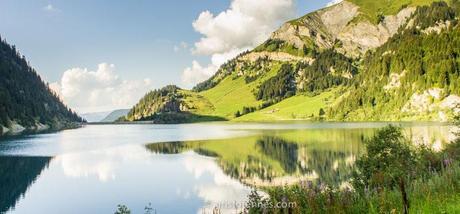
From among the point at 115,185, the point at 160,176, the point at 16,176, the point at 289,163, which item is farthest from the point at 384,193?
the point at 16,176

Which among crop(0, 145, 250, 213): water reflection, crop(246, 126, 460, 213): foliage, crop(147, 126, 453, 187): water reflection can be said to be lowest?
crop(0, 145, 250, 213): water reflection

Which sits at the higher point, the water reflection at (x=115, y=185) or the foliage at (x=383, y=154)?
the foliage at (x=383, y=154)

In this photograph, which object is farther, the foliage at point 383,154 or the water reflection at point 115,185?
the water reflection at point 115,185

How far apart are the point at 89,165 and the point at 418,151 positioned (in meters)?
56.4

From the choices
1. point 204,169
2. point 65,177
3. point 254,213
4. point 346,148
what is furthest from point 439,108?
point 254,213

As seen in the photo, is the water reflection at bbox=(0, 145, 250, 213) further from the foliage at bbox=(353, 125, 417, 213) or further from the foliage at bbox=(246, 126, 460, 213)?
the foliage at bbox=(246, 126, 460, 213)

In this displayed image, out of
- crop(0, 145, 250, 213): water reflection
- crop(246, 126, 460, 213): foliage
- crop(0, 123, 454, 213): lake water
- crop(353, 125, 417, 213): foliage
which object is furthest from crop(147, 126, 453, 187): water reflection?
crop(246, 126, 460, 213): foliage

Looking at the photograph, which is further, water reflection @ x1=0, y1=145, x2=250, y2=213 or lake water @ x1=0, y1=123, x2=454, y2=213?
lake water @ x1=0, y1=123, x2=454, y2=213

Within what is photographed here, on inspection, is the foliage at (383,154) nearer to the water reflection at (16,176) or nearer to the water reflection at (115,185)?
the water reflection at (115,185)

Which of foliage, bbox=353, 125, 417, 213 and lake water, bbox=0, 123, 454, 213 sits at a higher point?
foliage, bbox=353, 125, 417, 213

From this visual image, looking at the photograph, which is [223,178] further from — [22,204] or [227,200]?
[22,204]

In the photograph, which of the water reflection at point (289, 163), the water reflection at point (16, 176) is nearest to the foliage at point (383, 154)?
the water reflection at point (289, 163)

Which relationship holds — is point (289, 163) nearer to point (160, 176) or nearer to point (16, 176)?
point (160, 176)

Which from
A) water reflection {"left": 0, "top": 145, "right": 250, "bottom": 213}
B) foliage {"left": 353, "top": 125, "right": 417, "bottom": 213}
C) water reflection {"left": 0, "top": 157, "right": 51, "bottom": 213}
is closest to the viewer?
foliage {"left": 353, "top": 125, "right": 417, "bottom": 213}
